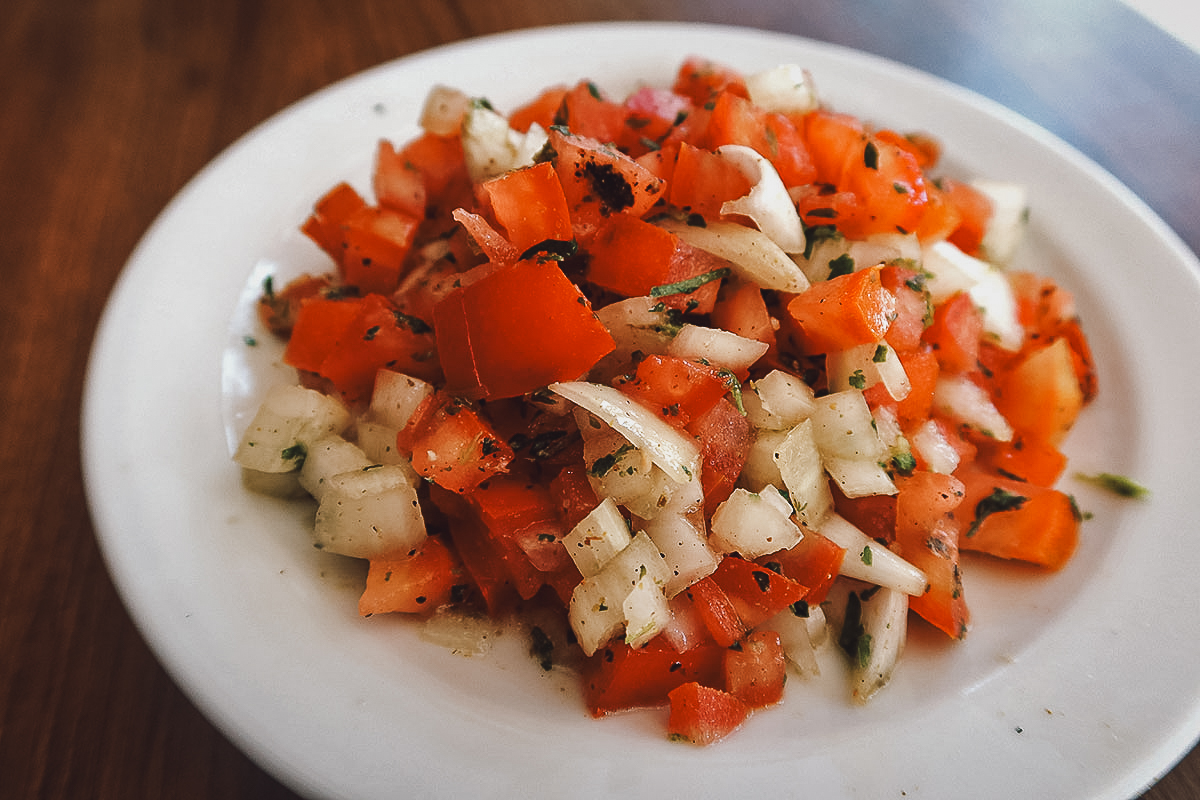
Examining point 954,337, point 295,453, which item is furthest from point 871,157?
point 295,453

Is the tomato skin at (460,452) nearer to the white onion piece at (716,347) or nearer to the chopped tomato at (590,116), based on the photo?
the white onion piece at (716,347)

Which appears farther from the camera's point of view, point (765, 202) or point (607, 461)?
point (765, 202)

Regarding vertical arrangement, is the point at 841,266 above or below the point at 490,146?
above

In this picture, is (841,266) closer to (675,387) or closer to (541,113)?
(675,387)

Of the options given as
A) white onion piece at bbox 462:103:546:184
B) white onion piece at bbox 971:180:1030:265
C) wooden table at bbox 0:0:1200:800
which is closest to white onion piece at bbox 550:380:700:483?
white onion piece at bbox 462:103:546:184

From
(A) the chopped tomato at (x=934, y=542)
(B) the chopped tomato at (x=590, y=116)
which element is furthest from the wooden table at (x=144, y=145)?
(B) the chopped tomato at (x=590, y=116)

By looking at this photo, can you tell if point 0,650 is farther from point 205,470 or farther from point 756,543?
point 756,543
